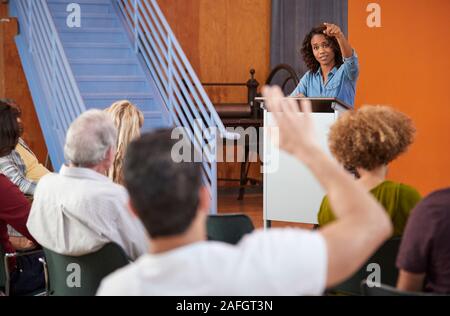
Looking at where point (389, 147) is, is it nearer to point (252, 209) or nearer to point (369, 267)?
point (369, 267)

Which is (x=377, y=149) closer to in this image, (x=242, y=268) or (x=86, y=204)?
(x=86, y=204)

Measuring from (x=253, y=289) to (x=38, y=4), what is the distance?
19.3 ft

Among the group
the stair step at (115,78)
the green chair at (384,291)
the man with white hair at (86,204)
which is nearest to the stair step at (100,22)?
the stair step at (115,78)

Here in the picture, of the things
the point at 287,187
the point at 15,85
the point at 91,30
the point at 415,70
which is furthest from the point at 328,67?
the point at 15,85

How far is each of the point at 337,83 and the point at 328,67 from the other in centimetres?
18

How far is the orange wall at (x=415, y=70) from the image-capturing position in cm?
688

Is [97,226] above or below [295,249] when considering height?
below

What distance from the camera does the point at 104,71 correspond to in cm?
717

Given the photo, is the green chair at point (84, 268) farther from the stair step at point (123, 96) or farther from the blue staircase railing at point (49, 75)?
the stair step at point (123, 96)

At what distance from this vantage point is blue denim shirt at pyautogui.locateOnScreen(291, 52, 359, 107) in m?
5.08

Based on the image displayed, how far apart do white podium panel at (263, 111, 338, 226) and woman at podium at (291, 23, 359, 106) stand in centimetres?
45

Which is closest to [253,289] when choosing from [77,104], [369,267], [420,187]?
[369,267]

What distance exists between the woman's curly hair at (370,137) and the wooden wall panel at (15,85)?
639 centimetres

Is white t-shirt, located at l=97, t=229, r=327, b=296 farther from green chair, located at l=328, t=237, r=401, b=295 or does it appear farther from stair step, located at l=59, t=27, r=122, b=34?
stair step, located at l=59, t=27, r=122, b=34
